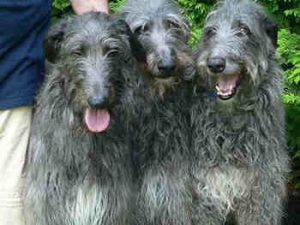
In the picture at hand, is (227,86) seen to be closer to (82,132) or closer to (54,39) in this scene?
(82,132)

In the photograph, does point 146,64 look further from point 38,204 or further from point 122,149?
point 38,204

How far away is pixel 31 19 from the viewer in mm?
4766

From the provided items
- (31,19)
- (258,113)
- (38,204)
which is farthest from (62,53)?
(258,113)

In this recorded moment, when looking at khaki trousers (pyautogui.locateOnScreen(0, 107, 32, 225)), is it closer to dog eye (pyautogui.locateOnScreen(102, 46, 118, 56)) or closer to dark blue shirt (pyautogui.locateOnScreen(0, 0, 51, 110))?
dark blue shirt (pyautogui.locateOnScreen(0, 0, 51, 110))

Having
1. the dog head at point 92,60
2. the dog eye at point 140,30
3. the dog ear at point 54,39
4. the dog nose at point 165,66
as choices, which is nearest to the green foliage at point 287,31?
the dog eye at point 140,30

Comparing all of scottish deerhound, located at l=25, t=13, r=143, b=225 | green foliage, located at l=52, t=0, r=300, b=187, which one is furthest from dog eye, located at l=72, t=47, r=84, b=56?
green foliage, located at l=52, t=0, r=300, b=187

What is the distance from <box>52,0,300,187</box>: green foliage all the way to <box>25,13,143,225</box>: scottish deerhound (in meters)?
1.38

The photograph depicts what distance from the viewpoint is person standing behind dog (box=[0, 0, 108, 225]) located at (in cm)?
471

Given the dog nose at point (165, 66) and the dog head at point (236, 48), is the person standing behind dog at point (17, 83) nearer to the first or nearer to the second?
the dog nose at point (165, 66)

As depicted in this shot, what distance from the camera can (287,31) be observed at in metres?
6.01

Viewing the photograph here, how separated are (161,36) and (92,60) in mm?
601

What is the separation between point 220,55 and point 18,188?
160 centimetres

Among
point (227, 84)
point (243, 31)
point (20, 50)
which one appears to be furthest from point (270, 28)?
point (20, 50)

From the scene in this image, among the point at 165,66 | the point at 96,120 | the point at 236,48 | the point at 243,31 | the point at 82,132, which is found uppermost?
the point at 243,31
